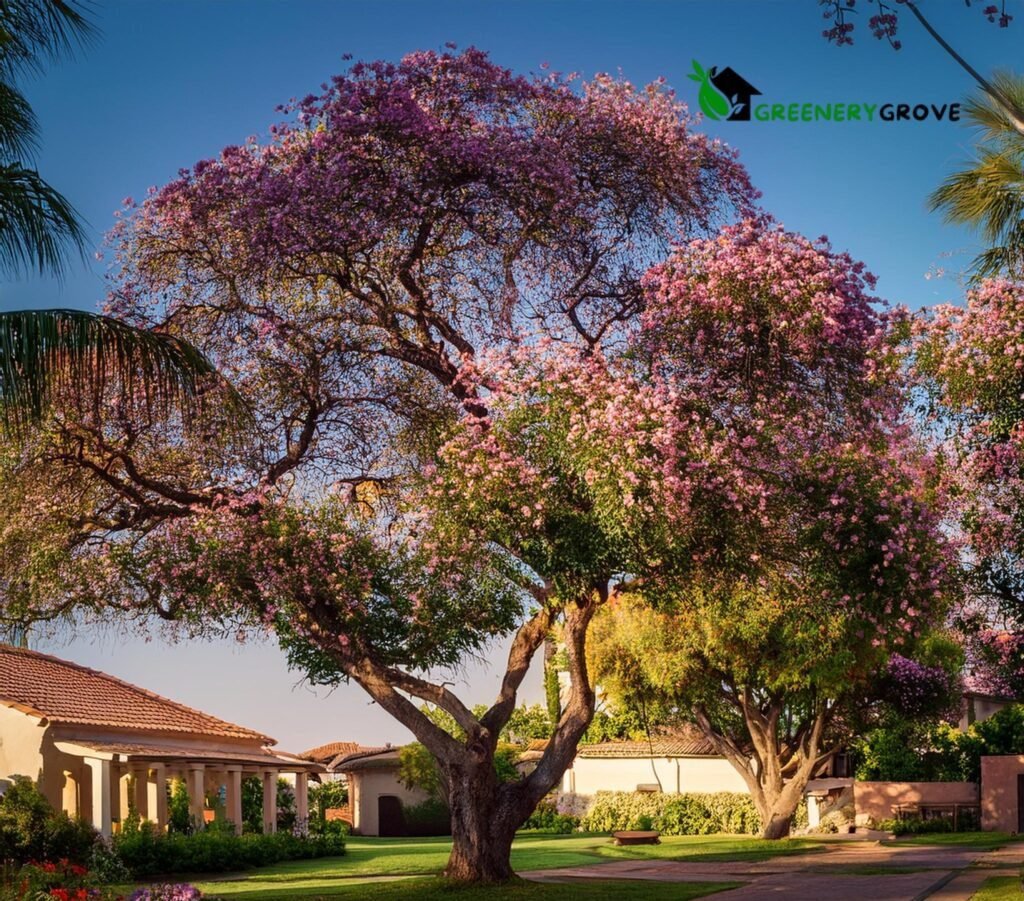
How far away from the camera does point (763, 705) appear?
40.2m

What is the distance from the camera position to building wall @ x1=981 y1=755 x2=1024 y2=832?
42.4m

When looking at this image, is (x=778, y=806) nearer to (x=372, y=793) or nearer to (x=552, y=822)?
(x=552, y=822)

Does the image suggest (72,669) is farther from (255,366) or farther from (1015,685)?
(1015,685)

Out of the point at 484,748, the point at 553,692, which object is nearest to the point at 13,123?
the point at 484,748

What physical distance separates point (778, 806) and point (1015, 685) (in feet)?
40.7

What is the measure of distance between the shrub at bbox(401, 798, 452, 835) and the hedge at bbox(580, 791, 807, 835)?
839cm

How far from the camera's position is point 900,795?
4488 centimetres

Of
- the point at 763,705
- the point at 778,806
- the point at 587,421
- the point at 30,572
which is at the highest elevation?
the point at 587,421

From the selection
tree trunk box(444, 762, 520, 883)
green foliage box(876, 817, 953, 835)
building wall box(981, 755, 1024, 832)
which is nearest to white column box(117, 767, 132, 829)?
tree trunk box(444, 762, 520, 883)

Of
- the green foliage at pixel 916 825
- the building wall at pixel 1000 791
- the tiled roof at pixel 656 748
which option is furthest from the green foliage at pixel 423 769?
the building wall at pixel 1000 791

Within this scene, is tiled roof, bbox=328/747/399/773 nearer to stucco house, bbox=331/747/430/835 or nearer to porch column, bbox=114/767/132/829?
stucco house, bbox=331/747/430/835

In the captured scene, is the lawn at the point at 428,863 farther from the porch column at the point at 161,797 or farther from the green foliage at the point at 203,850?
the porch column at the point at 161,797

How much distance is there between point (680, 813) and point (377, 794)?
56.8 ft

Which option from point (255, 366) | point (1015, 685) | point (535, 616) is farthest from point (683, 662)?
point (255, 366)
